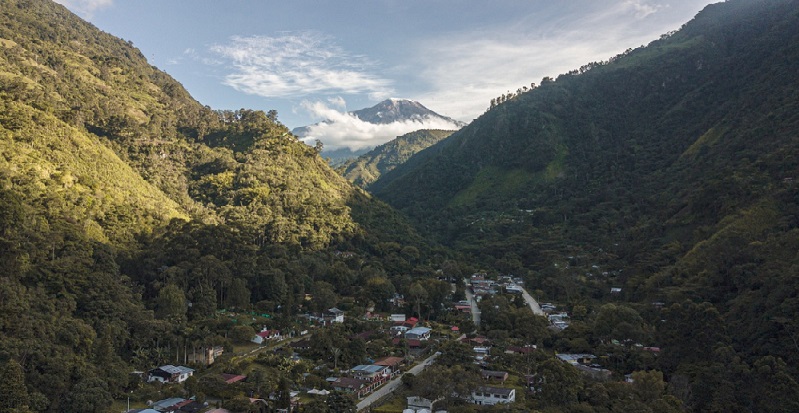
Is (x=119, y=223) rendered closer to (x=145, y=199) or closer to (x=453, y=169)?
(x=145, y=199)

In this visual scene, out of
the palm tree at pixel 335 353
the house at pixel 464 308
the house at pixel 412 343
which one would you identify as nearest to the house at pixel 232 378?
the palm tree at pixel 335 353

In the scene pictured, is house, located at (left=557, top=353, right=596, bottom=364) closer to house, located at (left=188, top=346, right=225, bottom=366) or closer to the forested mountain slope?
the forested mountain slope

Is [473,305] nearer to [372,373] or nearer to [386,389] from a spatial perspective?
[372,373]

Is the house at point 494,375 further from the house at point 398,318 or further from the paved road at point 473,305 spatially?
the house at point 398,318

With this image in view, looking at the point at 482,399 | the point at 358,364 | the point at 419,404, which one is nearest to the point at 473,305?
the point at 358,364

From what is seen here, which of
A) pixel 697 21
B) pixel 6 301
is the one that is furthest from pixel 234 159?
pixel 697 21

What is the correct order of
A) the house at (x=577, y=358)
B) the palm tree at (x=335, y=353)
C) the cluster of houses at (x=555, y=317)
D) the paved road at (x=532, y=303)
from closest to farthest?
the palm tree at (x=335, y=353) < the house at (x=577, y=358) < the cluster of houses at (x=555, y=317) < the paved road at (x=532, y=303)
